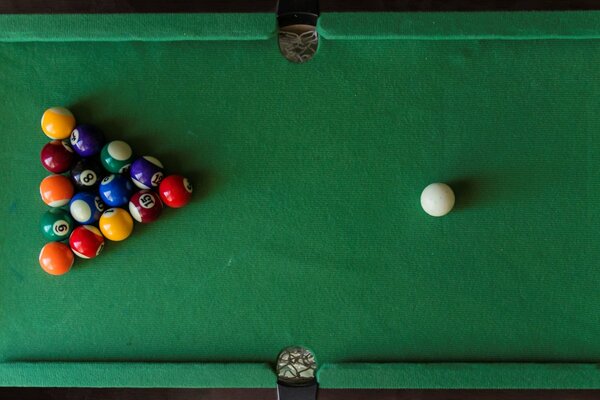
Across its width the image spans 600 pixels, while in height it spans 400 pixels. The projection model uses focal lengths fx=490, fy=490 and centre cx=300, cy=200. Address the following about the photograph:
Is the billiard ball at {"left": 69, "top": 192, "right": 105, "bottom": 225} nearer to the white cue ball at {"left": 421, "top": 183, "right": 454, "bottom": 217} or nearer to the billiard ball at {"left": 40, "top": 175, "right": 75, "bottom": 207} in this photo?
the billiard ball at {"left": 40, "top": 175, "right": 75, "bottom": 207}

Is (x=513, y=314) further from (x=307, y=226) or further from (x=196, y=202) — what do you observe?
(x=196, y=202)

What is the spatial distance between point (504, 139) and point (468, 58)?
1.07 feet

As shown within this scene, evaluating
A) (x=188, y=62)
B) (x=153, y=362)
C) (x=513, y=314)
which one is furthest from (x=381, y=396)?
(x=188, y=62)

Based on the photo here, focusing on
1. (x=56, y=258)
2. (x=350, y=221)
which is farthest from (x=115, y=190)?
(x=350, y=221)

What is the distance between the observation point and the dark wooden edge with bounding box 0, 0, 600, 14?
204 centimetres

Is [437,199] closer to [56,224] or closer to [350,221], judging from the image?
[350,221]

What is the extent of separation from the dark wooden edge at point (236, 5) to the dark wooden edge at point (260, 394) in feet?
5.19

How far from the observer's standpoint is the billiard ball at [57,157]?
69.8 inches

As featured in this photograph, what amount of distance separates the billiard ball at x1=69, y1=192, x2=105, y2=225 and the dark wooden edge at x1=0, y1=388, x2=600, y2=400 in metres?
0.74

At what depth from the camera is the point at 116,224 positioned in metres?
1.73

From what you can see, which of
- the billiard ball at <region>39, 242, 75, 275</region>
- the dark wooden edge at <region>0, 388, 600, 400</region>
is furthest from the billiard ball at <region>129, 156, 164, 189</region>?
the dark wooden edge at <region>0, 388, 600, 400</region>

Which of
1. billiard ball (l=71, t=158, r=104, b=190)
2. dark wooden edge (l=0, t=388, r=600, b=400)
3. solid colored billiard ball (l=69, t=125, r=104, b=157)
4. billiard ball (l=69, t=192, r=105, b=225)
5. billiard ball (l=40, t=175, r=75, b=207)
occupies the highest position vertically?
solid colored billiard ball (l=69, t=125, r=104, b=157)

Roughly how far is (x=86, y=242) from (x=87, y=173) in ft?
0.82

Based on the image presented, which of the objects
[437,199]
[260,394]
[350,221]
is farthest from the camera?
[260,394]
